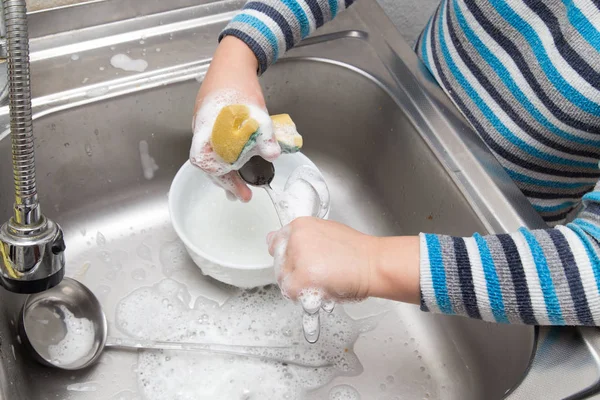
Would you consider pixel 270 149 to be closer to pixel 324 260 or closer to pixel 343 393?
pixel 324 260

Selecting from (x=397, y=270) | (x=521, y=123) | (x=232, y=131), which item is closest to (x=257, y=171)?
(x=232, y=131)

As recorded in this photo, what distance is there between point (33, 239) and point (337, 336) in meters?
0.42

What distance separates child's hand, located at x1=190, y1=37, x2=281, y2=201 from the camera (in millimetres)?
576

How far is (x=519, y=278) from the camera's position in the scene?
0.53 metres

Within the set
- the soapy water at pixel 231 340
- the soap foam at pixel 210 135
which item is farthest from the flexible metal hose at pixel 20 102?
the soapy water at pixel 231 340

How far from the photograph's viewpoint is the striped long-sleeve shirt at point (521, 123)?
53 centimetres

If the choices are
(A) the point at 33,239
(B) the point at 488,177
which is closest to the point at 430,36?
(B) the point at 488,177

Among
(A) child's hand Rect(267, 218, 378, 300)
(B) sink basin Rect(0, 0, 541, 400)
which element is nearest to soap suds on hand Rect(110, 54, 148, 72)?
(B) sink basin Rect(0, 0, 541, 400)

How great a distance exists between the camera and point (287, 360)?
29.5 inches

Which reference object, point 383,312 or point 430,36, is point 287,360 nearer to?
point 383,312

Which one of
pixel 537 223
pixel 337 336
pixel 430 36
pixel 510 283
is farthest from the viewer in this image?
pixel 430 36

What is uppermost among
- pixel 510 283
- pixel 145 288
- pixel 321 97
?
pixel 510 283

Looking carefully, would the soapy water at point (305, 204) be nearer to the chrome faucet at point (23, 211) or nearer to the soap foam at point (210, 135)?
the soap foam at point (210, 135)

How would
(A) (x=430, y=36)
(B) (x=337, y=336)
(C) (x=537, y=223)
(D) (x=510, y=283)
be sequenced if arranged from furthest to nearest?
(A) (x=430, y=36)
(B) (x=337, y=336)
(C) (x=537, y=223)
(D) (x=510, y=283)
